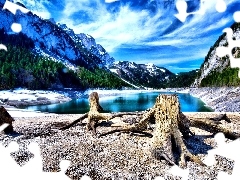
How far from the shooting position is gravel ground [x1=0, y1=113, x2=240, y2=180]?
9578 mm

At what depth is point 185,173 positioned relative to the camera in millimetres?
9422

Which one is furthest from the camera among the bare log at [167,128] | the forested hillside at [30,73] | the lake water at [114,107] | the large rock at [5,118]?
the forested hillside at [30,73]

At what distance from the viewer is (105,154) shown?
37.2 feet

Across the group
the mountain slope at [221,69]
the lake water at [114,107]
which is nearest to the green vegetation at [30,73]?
the lake water at [114,107]

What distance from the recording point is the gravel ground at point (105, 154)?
9.58 m

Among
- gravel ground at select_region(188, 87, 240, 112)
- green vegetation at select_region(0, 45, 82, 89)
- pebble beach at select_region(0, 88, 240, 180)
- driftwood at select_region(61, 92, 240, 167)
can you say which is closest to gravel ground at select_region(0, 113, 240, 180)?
pebble beach at select_region(0, 88, 240, 180)

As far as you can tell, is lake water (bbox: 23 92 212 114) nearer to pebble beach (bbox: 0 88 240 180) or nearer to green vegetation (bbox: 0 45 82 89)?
pebble beach (bbox: 0 88 240 180)

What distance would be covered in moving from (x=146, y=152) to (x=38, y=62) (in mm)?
141843

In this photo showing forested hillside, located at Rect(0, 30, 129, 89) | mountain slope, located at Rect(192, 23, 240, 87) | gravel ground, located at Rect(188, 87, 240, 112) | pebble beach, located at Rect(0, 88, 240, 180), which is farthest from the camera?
forested hillside, located at Rect(0, 30, 129, 89)

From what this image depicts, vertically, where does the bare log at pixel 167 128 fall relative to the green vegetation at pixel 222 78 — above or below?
below

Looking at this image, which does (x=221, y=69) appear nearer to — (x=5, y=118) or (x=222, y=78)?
(x=222, y=78)

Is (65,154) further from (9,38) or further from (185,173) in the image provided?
(9,38)

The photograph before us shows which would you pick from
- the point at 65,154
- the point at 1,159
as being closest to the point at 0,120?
the point at 65,154

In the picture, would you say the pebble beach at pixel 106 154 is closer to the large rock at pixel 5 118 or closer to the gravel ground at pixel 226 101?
the large rock at pixel 5 118
